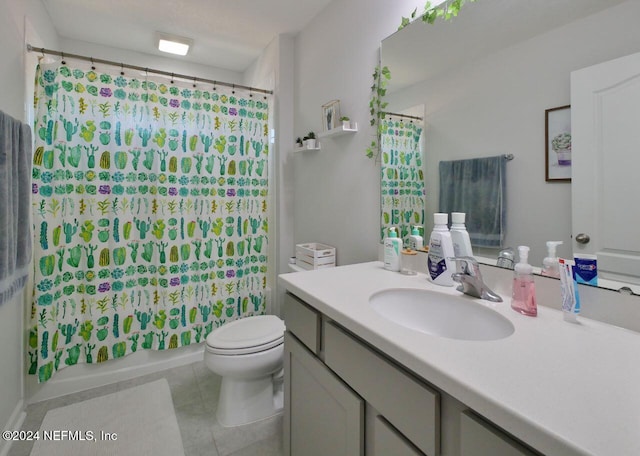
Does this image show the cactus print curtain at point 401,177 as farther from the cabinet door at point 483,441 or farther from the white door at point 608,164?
the cabinet door at point 483,441

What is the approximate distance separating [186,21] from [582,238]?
8.79ft

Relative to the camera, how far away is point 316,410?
Answer: 105 centimetres

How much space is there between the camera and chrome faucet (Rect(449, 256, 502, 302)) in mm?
1004

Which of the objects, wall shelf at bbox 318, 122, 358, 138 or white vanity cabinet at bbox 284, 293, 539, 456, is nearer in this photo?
white vanity cabinet at bbox 284, 293, 539, 456

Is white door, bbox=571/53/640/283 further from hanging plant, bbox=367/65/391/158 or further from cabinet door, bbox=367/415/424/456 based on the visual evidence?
hanging plant, bbox=367/65/391/158

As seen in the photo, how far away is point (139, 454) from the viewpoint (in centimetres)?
145

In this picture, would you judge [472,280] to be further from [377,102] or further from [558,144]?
[377,102]

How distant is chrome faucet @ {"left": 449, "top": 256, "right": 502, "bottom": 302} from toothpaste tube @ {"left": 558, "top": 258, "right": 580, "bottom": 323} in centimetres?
18

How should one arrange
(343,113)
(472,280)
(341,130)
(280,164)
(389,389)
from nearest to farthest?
1. (389,389)
2. (472,280)
3. (341,130)
4. (343,113)
5. (280,164)

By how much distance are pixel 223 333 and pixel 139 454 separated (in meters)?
0.63

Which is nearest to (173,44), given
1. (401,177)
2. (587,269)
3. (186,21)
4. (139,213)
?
(186,21)

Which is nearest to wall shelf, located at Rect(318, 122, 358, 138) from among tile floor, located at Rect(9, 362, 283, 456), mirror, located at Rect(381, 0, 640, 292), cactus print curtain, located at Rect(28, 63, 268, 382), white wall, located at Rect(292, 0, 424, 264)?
white wall, located at Rect(292, 0, 424, 264)

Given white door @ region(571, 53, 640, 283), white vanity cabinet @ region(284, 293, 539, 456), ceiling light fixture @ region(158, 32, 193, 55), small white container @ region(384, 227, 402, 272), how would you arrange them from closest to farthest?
1. white vanity cabinet @ region(284, 293, 539, 456)
2. white door @ region(571, 53, 640, 283)
3. small white container @ region(384, 227, 402, 272)
4. ceiling light fixture @ region(158, 32, 193, 55)

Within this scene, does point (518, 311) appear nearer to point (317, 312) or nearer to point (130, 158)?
point (317, 312)
